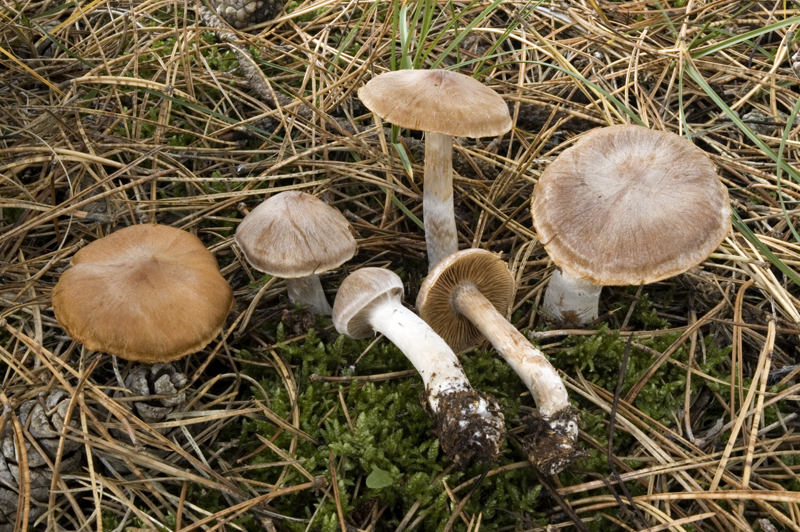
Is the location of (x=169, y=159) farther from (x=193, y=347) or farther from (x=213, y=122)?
(x=193, y=347)

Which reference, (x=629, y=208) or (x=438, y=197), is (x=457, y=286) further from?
(x=629, y=208)

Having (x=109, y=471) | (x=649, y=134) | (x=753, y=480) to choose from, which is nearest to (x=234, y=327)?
(x=109, y=471)

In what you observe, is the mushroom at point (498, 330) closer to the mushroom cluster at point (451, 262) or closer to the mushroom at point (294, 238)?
the mushroom cluster at point (451, 262)

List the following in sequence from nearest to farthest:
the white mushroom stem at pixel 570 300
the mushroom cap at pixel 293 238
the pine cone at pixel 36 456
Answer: the pine cone at pixel 36 456
the mushroom cap at pixel 293 238
the white mushroom stem at pixel 570 300

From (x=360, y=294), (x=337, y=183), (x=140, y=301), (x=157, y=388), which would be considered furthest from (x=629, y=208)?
(x=157, y=388)

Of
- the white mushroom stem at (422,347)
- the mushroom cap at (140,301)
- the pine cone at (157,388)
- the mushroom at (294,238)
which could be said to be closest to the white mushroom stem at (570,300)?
the white mushroom stem at (422,347)

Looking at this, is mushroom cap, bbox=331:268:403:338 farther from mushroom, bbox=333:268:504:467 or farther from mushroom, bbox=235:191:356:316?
mushroom, bbox=235:191:356:316

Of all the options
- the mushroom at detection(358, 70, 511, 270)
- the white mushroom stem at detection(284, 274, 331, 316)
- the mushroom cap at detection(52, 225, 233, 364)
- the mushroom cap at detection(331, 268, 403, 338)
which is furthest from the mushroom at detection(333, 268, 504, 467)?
the mushroom at detection(358, 70, 511, 270)
